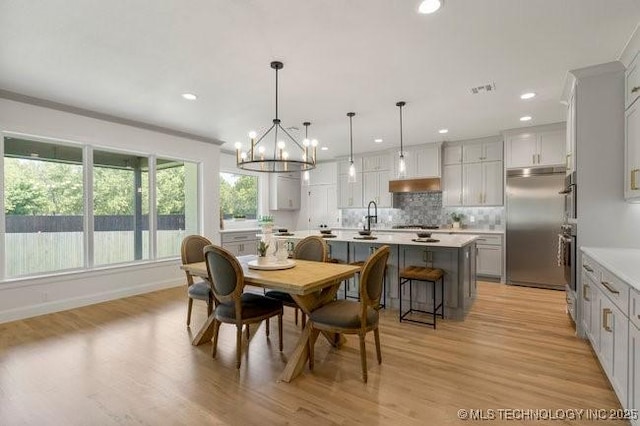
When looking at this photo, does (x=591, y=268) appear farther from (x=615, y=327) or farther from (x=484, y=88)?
(x=484, y=88)

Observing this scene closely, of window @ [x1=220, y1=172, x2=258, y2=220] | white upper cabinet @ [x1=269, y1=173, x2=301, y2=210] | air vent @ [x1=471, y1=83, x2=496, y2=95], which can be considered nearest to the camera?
air vent @ [x1=471, y1=83, x2=496, y2=95]

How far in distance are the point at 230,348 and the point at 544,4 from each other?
139 inches

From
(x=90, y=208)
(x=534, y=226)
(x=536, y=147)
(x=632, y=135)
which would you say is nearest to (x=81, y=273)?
(x=90, y=208)

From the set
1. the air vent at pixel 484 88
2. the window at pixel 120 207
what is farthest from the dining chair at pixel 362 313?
the window at pixel 120 207

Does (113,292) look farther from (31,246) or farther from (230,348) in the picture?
(230,348)

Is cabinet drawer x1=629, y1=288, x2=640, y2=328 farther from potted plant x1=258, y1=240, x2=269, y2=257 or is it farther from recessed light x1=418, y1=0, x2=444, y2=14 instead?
potted plant x1=258, y1=240, x2=269, y2=257

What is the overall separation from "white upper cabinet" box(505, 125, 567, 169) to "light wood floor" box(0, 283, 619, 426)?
2.61 meters

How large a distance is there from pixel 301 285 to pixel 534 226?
4365mm

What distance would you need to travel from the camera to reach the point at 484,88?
3463 millimetres

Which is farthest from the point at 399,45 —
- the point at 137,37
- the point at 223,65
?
the point at 137,37

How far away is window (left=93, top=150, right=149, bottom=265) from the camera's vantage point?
451 cm

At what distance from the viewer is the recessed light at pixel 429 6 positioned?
205 cm

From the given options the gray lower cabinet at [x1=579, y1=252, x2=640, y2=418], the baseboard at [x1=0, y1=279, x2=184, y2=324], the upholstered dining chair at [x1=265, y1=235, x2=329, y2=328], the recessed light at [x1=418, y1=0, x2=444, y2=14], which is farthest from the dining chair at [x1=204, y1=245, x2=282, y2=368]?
the baseboard at [x1=0, y1=279, x2=184, y2=324]

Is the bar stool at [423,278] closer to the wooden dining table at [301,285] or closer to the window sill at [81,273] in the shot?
the wooden dining table at [301,285]
